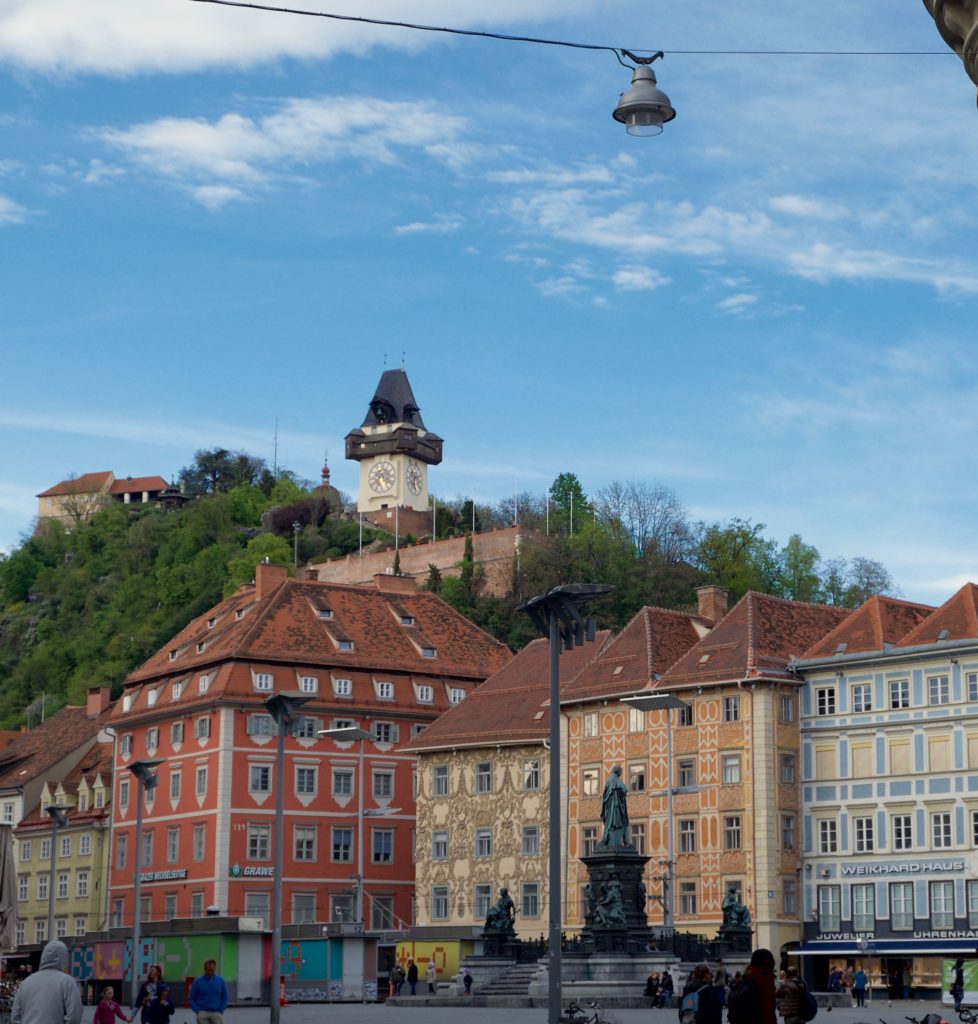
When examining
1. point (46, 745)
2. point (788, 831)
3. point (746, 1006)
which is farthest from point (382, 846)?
point (746, 1006)

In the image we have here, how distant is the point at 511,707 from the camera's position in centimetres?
7625

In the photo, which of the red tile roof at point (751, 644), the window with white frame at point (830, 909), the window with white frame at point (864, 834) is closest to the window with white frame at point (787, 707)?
the red tile roof at point (751, 644)

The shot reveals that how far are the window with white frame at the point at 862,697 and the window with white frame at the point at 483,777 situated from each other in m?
14.9

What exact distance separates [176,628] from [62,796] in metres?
45.3

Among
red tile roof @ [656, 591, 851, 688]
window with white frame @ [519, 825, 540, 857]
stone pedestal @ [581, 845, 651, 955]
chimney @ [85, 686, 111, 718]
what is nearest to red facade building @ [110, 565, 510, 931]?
window with white frame @ [519, 825, 540, 857]

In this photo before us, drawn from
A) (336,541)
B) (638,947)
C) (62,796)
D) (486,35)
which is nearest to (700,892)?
(638,947)

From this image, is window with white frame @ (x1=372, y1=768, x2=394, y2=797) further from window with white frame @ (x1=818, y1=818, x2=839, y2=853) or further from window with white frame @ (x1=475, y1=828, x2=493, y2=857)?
window with white frame @ (x1=818, y1=818, x2=839, y2=853)

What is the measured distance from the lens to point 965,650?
210 ft

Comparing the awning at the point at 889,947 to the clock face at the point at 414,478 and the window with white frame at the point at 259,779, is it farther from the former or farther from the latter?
the clock face at the point at 414,478

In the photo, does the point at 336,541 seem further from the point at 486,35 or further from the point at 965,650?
the point at 486,35

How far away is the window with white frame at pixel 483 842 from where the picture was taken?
244 ft

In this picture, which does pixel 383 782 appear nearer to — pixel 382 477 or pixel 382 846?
pixel 382 846

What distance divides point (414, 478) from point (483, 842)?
299 feet

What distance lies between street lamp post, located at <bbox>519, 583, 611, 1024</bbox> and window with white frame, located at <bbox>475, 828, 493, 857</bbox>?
145ft
